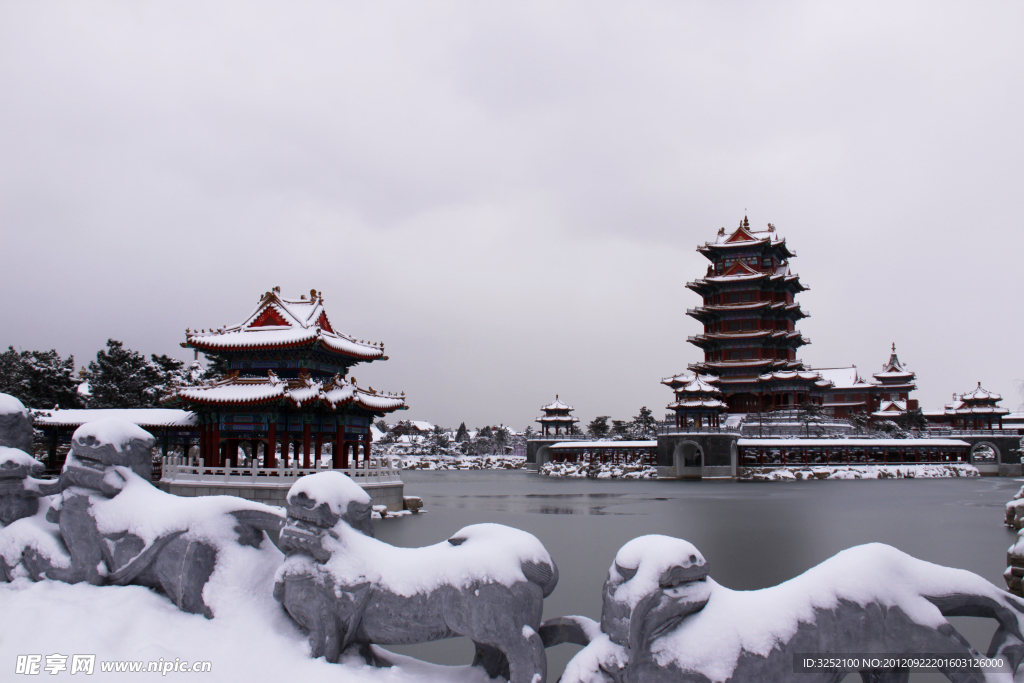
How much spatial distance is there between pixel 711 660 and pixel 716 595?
361mm

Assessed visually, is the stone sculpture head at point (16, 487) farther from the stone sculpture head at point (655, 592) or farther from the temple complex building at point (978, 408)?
the temple complex building at point (978, 408)

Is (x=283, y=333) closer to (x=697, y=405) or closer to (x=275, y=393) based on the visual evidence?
(x=275, y=393)

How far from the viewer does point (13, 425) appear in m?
5.91

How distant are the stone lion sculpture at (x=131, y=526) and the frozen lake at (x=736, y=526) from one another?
Answer: 264 centimetres

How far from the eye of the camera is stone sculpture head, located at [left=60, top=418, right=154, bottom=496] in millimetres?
5137

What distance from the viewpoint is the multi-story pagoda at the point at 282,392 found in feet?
71.1

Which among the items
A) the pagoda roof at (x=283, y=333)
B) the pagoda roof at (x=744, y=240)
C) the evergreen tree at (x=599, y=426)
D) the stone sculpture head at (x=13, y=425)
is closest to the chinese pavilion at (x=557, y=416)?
the evergreen tree at (x=599, y=426)

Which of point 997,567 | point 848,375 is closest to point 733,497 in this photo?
point 997,567

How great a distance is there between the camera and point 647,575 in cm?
344

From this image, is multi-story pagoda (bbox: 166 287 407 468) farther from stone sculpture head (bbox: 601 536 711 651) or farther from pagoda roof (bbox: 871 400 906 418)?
pagoda roof (bbox: 871 400 906 418)

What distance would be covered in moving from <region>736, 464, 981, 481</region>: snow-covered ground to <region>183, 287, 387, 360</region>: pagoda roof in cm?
2593

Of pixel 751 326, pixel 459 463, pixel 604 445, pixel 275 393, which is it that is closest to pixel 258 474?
pixel 275 393

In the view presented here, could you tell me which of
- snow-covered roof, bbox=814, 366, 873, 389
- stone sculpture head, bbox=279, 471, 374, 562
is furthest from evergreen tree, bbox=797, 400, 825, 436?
stone sculpture head, bbox=279, 471, 374, 562

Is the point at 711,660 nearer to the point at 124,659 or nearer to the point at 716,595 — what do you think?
the point at 716,595
